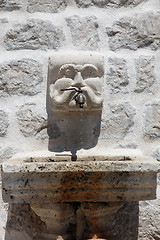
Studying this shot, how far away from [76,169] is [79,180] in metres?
0.05

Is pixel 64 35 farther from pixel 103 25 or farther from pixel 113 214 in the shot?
pixel 113 214

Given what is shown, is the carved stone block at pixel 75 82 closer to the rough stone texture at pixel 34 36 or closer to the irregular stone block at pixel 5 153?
the rough stone texture at pixel 34 36

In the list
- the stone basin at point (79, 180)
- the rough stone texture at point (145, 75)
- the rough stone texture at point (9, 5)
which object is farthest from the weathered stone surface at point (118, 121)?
the rough stone texture at point (9, 5)

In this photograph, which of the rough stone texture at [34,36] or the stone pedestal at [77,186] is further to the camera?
the rough stone texture at [34,36]

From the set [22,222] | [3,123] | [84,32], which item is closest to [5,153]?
[3,123]

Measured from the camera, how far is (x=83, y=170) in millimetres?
1497

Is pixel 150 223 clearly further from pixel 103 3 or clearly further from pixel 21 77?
pixel 103 3

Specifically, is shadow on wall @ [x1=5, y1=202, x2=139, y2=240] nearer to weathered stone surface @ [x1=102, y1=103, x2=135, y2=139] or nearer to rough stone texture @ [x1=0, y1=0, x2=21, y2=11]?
weathered stone surface @ [x1=102, y1=103, x2=135, y2=139]

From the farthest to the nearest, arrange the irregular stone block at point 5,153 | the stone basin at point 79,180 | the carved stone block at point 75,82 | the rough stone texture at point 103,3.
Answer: the rough stone texture at point 103,3
the irregular stone block at point 5,153
the carved stone block at point 75,82
the stone basin at point 79,180

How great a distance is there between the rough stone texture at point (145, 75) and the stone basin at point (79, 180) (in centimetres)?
48

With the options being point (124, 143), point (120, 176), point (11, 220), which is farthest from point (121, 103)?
point (11, 220)

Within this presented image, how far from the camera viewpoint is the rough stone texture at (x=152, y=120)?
193 centimetres

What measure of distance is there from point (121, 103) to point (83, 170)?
544 mm

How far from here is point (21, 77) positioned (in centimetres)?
191
